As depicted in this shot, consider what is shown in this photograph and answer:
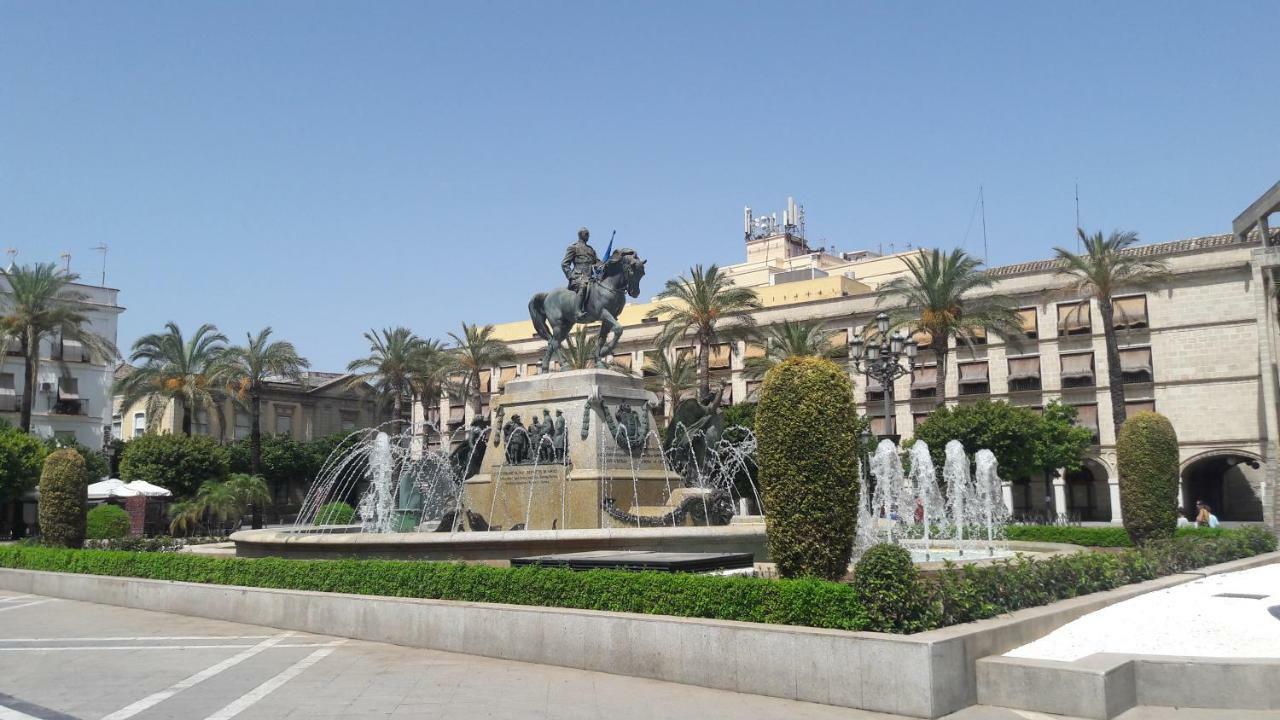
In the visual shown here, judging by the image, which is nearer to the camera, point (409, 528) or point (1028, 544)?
point (409, 528)

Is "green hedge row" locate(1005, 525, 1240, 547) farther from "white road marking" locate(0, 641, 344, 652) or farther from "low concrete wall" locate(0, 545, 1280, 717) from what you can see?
"white road marking" locate(0, 641, 344, 652)

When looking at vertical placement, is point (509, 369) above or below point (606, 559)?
above

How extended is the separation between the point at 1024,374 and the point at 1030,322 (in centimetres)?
275

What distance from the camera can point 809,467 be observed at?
9.52 metres

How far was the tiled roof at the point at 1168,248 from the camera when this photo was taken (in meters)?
49.5

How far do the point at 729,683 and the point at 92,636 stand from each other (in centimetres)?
841

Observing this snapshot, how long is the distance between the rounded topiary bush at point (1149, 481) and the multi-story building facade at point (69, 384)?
160 feet

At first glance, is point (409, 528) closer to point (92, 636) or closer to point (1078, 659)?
point (92, 636)

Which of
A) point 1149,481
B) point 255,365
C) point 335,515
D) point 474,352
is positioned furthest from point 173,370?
point 1149,481

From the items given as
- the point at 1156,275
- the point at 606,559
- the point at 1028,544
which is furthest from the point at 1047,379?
the point at 606,559

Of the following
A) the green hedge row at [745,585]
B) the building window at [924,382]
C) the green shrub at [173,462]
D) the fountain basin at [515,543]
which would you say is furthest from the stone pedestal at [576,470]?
the building window at [924,382]

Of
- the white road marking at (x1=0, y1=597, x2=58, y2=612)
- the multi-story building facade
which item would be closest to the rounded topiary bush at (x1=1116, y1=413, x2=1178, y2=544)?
the white road marking at (x1=0, y1=597, x2=58, y2=612)

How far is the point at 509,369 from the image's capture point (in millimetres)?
72812

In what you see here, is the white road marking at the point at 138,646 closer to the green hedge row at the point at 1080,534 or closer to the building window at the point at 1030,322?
the green hedge row at the point at 1080,534
